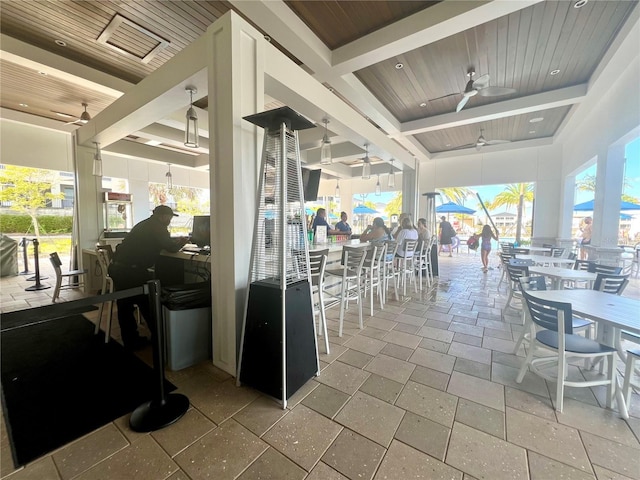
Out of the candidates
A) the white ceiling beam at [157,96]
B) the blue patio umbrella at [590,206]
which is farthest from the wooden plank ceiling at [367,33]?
the blue patio umbrella at [590,206]

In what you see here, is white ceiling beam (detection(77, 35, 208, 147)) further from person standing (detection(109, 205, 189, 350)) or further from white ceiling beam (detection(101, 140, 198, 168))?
A: white ceiling beam (detection(101, 140, 198, 168))

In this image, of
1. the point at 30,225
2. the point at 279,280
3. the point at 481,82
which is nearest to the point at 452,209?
the point at 481,82

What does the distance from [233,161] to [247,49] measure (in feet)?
3.26

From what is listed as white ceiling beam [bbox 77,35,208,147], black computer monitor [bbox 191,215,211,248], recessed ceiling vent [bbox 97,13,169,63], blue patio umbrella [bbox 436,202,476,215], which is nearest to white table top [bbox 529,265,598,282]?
black computer monitor [bbox 191,215,211,248]

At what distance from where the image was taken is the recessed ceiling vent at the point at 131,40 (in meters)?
2.89

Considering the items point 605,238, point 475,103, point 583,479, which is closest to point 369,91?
point 475,103

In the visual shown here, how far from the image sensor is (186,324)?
2332mm

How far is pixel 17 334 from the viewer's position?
2951 mm

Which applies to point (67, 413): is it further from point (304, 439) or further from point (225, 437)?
point (304, 439)

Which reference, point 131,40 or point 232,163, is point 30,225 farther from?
point 232,163

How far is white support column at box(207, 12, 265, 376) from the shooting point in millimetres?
2111

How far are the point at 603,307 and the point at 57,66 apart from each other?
6.52m

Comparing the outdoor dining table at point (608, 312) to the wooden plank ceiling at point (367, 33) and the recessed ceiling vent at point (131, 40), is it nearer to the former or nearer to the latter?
the wooden plank ceiling at point (367, 33)

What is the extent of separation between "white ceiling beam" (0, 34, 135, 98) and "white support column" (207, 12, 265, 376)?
284 centimetres
